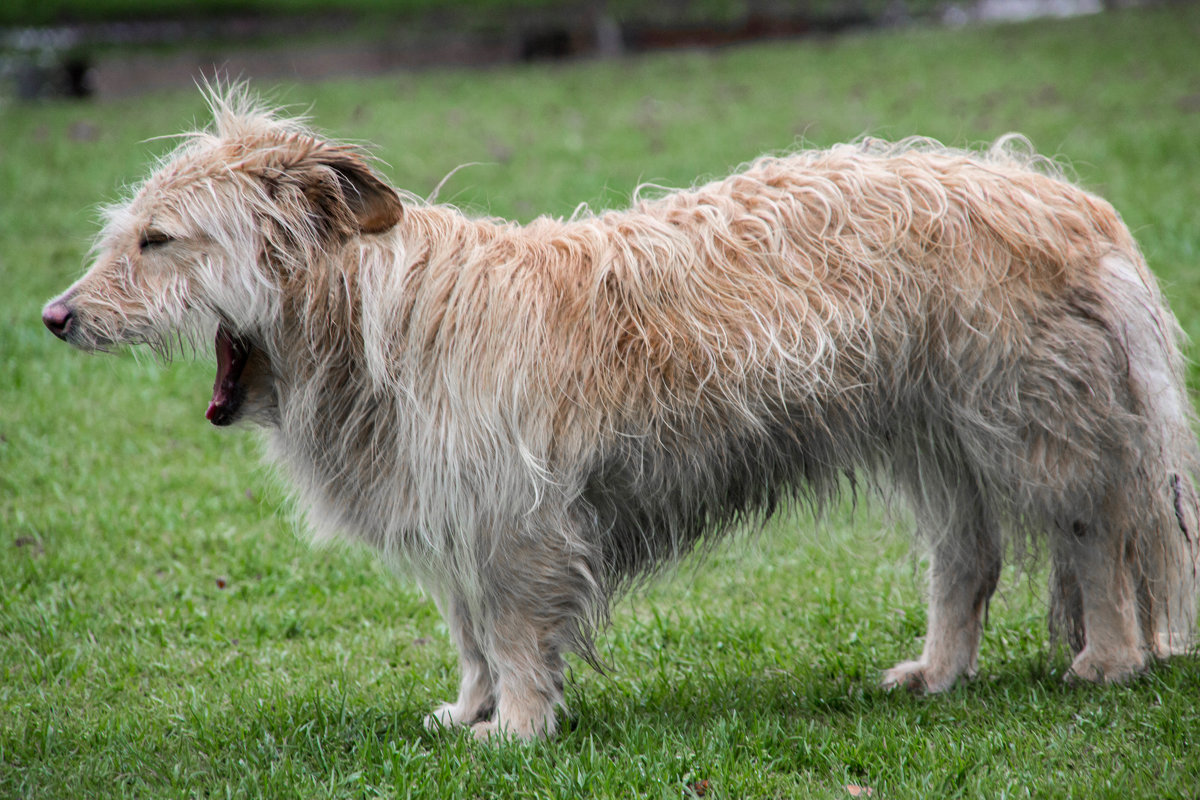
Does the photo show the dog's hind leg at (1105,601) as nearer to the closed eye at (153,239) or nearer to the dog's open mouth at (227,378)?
the dog's open mouth at (227,378)

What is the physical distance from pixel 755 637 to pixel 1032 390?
1678mm

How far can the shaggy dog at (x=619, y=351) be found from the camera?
11.2ft

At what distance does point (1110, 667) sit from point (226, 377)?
3.24 m

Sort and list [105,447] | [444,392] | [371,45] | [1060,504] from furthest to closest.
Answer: [371,45]
[105,447]
[1060,504]
[444,392]

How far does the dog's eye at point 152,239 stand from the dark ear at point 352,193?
46cm

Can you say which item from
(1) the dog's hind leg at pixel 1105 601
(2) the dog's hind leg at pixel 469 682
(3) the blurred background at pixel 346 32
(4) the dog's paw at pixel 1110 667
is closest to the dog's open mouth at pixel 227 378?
(2) the dog's hind leg at pixel 469 682

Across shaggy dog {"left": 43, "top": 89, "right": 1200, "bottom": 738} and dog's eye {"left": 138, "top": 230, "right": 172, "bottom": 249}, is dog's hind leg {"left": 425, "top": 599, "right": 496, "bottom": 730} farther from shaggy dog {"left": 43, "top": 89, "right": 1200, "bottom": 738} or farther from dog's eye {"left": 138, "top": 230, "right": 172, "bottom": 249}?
dog's eye {"left": 138, "top": 230, "right": 172, "bottom": 249}

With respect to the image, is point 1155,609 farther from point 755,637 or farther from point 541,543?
point 541,543

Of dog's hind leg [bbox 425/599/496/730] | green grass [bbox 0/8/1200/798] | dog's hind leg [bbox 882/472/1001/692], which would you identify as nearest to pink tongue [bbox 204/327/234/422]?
green grass [bbox 0/8/1200/798]

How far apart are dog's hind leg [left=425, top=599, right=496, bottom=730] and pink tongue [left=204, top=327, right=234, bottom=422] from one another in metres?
1.04

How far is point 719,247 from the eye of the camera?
11.8ft

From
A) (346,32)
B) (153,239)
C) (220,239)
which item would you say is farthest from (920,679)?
(346,32)

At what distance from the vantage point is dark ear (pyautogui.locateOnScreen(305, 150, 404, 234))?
3.38 metres

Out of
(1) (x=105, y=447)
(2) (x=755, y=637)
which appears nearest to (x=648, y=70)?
(1) (x=105, y=447)
